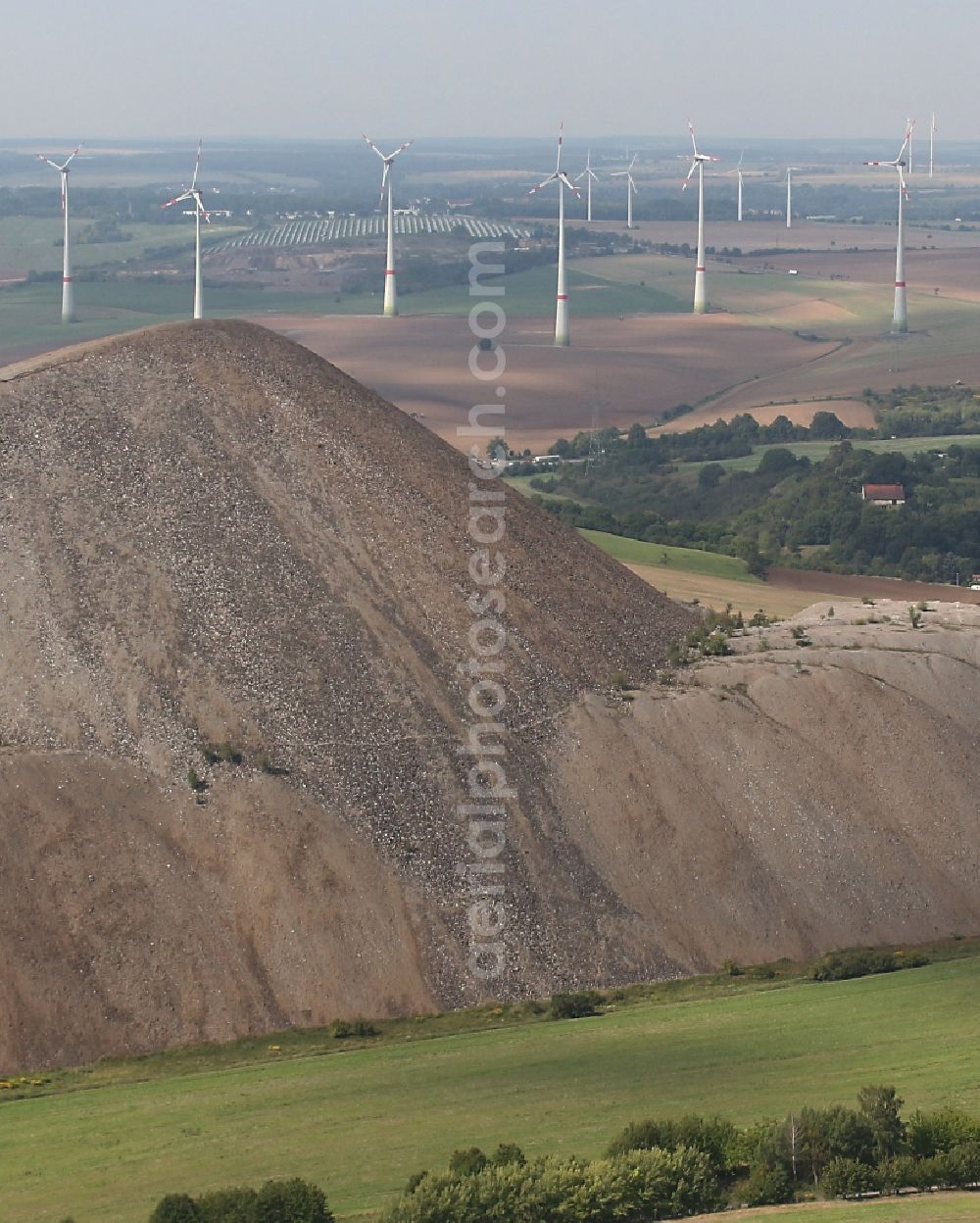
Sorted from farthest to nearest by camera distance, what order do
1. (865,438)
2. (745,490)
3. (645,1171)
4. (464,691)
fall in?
1. (865,438)
2. (745,490)
3. (464,691)
4. (645,1171)

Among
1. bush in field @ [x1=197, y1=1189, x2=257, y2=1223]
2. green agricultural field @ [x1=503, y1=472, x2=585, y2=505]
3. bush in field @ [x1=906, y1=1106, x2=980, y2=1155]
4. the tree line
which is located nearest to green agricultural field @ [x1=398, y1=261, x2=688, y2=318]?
green agricultural field @ [x1=503, y1=472, x2=585, y2=505]

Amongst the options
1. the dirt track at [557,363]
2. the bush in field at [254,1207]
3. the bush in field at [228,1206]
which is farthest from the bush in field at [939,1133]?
the dirt track at [557,363]

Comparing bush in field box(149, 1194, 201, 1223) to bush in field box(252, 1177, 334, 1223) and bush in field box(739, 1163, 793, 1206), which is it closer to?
bush in field box(252, 1177, 334, 1223)

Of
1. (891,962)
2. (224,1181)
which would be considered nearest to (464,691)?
(891,962)

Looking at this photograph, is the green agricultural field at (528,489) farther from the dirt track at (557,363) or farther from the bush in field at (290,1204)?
the bush in field at (290,1204)

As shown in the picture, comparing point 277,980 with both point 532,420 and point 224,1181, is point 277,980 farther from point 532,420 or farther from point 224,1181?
point 532,420

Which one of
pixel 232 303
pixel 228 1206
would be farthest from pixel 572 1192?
pixel 232 303
